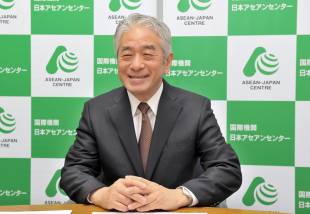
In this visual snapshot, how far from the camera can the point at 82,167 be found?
1.95 m

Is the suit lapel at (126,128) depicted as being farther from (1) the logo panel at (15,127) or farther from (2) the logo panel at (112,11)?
(1) the logo panel at (15,127)

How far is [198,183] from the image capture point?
1.76 m

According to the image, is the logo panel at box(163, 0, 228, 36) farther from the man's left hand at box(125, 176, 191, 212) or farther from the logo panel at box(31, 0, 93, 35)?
the man's left hand at box(125, 176, 191, 212)

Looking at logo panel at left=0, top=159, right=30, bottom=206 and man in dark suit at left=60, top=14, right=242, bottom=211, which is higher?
man in dark suit at left=60, top=14, right=242, bottom=211

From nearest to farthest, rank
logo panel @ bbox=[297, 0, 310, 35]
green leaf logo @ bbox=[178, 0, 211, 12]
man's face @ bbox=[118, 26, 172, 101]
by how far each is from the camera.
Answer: man's face @ bbox=[118, 26, 172, 101]
logo panel @ bbox=[297, 0, 310, 35]
green leaf logo @ bbox=[178, 0, 211, 12]

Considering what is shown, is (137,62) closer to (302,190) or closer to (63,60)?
(63,60)

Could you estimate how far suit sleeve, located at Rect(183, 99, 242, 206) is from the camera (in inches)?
69.0

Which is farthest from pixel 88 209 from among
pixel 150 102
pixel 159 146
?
pixel 150 102

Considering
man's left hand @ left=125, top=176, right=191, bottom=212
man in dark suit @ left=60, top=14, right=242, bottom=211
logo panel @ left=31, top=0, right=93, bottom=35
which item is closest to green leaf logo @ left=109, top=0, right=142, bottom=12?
logo panel @ left=31, top=0, right=93, bottom=35

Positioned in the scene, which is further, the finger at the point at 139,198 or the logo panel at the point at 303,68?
the logo panel at the point at 303,68

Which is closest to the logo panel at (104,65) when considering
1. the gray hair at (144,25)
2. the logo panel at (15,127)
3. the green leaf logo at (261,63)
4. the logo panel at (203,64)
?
the logo panel at (203,64)

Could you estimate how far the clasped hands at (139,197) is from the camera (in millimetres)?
1607

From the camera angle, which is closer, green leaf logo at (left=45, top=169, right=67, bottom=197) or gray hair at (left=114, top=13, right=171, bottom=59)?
gray hair at (left=114, top=13, right=171, bottom=59)

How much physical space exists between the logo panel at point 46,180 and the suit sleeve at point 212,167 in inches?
53.2
